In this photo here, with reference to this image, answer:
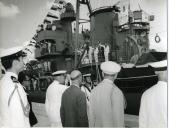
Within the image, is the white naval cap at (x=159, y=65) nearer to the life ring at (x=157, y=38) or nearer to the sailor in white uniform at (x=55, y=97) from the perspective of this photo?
the life ring at (x=157, y=38)

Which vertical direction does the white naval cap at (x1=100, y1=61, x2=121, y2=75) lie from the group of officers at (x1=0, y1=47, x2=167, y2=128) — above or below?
above

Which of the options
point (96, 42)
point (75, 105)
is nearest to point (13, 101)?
point (75, 105)

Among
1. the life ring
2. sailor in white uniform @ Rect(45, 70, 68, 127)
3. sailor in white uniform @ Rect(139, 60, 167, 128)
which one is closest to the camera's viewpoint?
sailor in white uniform @ Rect(139, 60, 167, 128)

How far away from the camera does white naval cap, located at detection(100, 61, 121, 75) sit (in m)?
2.08

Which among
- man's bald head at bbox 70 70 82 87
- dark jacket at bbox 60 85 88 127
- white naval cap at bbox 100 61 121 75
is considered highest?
white naval cap at bbox 100 61 121 75

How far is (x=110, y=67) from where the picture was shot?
2.16 metres

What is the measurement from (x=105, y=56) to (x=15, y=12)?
0.99 metres

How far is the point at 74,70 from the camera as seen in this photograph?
240 cm

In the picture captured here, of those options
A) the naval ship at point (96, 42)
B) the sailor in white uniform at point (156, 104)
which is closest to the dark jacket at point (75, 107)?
the naval ship at point (96, 42)

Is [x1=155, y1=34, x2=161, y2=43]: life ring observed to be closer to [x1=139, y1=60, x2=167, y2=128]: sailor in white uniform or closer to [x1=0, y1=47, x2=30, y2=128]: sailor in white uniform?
[x1=139, y1=60, x2=167, y2=128]: sailor in white uniform

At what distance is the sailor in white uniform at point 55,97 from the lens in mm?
2469

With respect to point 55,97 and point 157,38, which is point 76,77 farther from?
point 157,38

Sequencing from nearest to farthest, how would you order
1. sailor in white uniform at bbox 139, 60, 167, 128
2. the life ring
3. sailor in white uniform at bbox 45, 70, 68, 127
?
sailor in white uniform at bbox 139, 60, 167, 128
the life ring
sailor in white uniform at bbox 45, 70, 68, 127

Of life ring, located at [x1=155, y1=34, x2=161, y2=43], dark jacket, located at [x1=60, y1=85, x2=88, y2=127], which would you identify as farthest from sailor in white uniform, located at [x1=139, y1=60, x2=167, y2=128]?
dark jacket, located at [x1=60, y1=85, x2=88, y2=127]
